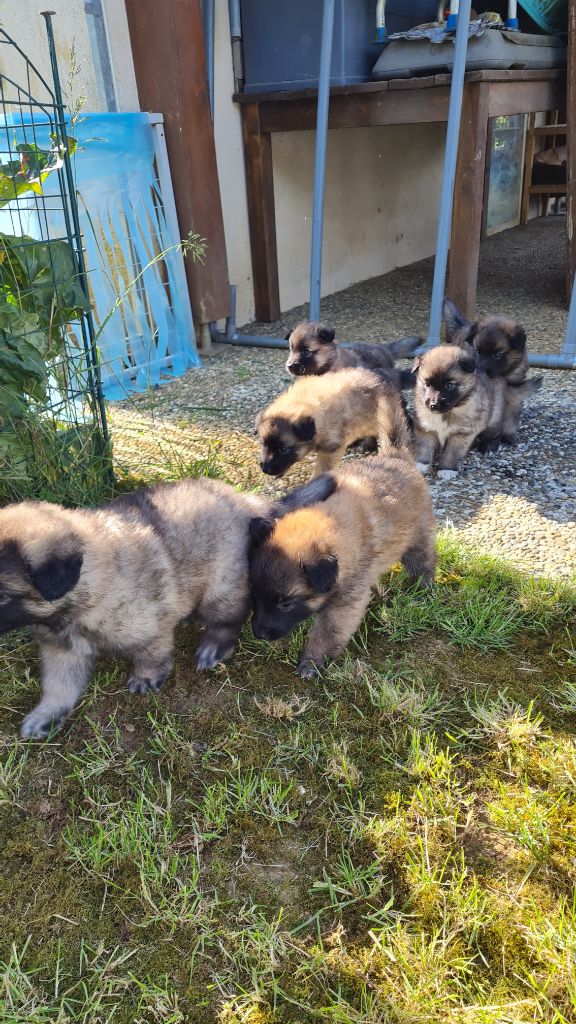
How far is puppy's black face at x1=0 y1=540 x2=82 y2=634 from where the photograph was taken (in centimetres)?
221

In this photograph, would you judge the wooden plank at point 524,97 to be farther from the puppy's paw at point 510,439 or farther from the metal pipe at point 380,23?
the puppy's paw at point 510,439

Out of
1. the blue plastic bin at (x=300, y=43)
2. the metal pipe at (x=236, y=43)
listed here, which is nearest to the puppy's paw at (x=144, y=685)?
the blue plastic bin at (x=300, y=43)

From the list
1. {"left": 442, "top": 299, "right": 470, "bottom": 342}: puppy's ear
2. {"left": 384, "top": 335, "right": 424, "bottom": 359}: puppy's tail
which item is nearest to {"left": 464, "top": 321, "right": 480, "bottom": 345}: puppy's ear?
{"left": 442, "top": 299, "right": 470, "bottom": 342}: puppy's ear

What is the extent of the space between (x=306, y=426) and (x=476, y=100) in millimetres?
3551

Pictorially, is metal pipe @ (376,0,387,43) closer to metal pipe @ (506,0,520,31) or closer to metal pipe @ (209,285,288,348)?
metal pipe @ (506,0,520,31)

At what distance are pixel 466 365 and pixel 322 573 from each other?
→ 2.32 meters

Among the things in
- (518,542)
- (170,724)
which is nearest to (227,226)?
(518,542)

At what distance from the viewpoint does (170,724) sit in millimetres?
2598

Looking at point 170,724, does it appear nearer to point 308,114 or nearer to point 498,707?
point 498,707

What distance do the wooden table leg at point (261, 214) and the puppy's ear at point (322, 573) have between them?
17.8 ft

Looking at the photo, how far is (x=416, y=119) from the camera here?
6230 millimetres

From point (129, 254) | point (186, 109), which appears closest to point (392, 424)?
point (129, 254)

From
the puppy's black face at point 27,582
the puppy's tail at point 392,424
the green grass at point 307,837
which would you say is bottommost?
the green grass at point 307,837

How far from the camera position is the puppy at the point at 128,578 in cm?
228
